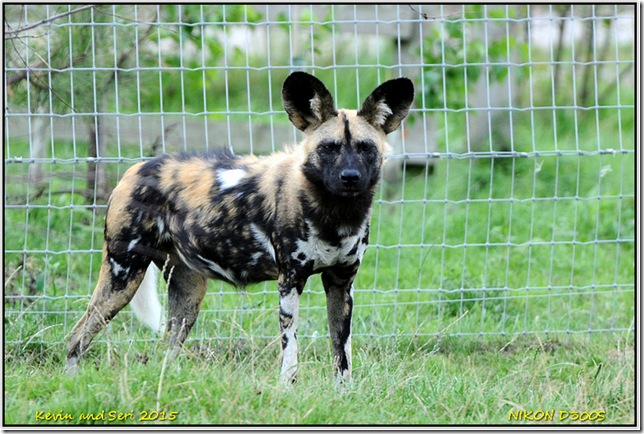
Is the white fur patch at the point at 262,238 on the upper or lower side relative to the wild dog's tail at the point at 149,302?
upper

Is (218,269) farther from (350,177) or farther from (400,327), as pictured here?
(400,327)

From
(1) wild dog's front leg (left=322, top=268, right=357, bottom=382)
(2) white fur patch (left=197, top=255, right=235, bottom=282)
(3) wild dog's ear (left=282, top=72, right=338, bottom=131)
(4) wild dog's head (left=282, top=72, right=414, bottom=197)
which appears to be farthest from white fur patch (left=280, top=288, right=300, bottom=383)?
(3) wild dog's ear (left=282, top=72, right=338, bottom=131)

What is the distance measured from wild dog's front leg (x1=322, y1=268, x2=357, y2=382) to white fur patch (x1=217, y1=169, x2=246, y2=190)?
68cm

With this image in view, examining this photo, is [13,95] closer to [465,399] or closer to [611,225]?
[465,399]

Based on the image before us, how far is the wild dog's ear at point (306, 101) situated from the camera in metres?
4.35

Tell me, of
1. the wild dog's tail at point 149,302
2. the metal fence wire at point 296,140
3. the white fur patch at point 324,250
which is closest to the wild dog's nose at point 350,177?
the white fur patch at point 324,250

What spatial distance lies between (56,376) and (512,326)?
10.1 feet

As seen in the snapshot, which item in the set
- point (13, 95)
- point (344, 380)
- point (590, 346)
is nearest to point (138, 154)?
point (13, 95)

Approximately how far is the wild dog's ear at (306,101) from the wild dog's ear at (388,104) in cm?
18

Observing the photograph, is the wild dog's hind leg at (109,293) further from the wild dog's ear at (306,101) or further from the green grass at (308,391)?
the wild dog's ear at (306,101)

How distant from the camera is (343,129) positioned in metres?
4.32

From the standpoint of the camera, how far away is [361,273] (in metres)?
6.38

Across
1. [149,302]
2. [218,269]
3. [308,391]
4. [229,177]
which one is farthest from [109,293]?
[308,391]

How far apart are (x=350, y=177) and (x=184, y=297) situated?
1.40 m
